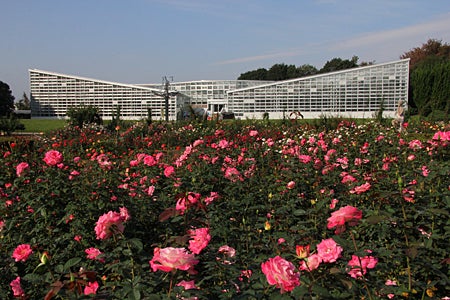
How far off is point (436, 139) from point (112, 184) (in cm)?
226

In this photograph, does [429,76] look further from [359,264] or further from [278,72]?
[278,72]

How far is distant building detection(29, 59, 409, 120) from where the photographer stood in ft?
74.1

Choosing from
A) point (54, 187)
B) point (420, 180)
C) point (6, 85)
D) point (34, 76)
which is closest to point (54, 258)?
point (54, 187)

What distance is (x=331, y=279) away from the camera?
1.02 m

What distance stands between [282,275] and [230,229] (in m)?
0.88

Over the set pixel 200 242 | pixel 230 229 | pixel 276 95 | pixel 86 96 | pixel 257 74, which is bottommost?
pixel 230 229

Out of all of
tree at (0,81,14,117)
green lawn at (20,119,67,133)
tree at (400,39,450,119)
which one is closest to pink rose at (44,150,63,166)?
green lawn at (20,119,67,133)

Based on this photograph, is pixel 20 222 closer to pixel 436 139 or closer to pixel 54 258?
pixel 54 258

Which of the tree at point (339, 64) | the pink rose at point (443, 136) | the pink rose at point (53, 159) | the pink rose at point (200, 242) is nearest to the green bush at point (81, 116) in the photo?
the pink rose at point (53, 159)

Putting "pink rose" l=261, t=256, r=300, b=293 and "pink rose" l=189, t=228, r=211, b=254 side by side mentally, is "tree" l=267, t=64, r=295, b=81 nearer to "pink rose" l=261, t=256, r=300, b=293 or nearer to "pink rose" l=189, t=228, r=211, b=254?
"pink rose" l=189, t=228, r=211, b=254

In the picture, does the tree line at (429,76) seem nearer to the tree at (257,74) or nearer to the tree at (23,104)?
the tree at (257,74)

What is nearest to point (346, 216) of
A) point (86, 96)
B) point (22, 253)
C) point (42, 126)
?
point (22, 253)

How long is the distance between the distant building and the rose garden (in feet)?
48.5

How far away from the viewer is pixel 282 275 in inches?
32.7
